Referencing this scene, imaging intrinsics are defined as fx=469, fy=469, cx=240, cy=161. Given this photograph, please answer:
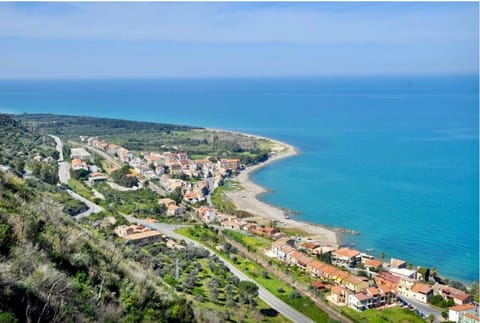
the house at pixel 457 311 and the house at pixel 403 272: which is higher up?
the house at pixel 403 272

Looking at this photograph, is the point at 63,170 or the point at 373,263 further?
the point at 63,170

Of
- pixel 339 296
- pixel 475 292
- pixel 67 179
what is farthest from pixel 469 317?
pixel 67 179

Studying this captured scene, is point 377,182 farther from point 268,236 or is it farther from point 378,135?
point 378,135

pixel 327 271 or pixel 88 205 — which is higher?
pixel 88 205

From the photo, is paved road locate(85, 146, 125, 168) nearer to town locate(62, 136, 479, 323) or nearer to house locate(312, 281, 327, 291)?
town locate(62, 136, 479, 323)

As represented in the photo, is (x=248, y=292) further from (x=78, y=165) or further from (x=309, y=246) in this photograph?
(x=78, y=165)

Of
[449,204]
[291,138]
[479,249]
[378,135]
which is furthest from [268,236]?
[378,135]

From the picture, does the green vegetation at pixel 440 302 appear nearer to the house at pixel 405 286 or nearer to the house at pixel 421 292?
the house at pixel 421 292

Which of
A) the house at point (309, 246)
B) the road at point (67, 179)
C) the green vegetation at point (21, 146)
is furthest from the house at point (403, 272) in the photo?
the green vegetation at point (21, 146)
